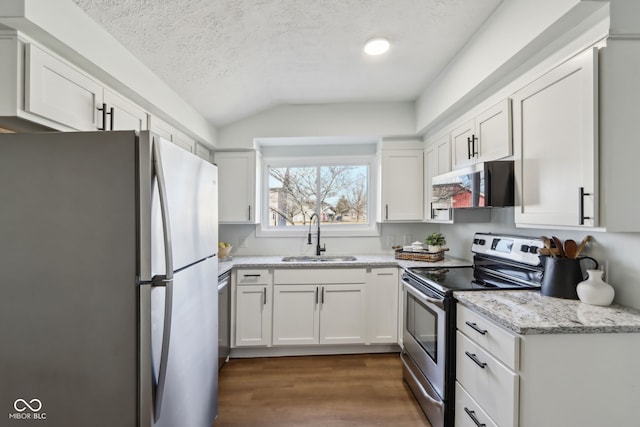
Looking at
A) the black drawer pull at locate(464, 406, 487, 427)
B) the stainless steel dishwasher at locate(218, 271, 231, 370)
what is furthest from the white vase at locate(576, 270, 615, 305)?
the stainless steel dishwasher at locate(218, 271, 231, 370)

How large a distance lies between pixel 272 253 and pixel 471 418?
2426mm

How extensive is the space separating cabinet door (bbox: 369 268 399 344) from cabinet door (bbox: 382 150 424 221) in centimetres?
66

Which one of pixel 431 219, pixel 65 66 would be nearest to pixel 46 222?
pixel 65 66

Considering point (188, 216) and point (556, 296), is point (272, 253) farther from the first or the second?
point (556, 296)

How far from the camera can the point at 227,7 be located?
64.5 inches

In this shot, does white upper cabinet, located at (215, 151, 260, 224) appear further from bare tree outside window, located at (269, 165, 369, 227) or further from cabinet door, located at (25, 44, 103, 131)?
cabinet door, located at (25, 44, 103, 131)

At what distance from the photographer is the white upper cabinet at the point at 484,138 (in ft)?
5.70

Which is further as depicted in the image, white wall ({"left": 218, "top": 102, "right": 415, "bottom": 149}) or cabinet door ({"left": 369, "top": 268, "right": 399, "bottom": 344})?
white wall ({"left": 218, "top": 102, "right": 415, "bottom": 149})

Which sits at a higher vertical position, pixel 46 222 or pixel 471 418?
pixel 46 222

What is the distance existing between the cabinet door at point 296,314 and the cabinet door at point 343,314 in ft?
0.26

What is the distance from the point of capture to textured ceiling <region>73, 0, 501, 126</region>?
1.62 meters

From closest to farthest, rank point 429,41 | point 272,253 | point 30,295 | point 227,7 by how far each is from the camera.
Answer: point 30,295 < point 227,7 < point 429,41 < point 272,253

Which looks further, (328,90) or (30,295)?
(328,90)

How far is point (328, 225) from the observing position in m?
3.48
